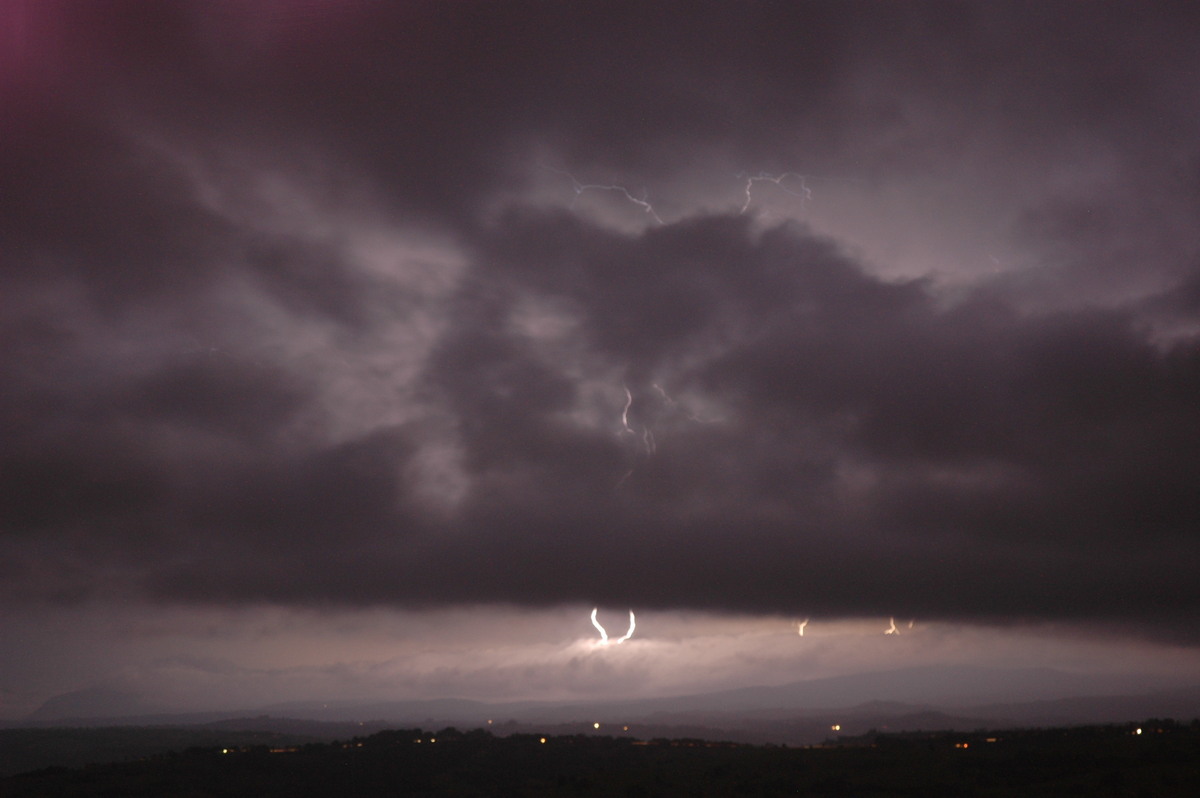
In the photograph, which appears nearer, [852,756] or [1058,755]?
[1058,755]

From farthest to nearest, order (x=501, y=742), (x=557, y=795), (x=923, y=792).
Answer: (x=501, y=742)
(x=557, y=795)
(x=923, y=792)

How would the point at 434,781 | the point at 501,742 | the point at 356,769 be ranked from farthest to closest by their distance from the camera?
the point at 501,742 → the point at 356,769 → the point at 434,781

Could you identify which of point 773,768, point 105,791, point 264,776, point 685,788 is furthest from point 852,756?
point 105,791

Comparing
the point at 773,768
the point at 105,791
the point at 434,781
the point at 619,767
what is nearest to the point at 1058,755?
the point at 773,768

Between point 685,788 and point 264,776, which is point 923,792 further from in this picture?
point 264,776

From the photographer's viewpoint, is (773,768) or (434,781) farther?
(434,781)

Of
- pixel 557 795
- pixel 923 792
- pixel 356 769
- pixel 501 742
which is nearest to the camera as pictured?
pixel 923 792

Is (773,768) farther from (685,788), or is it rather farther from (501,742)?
(501,742)
